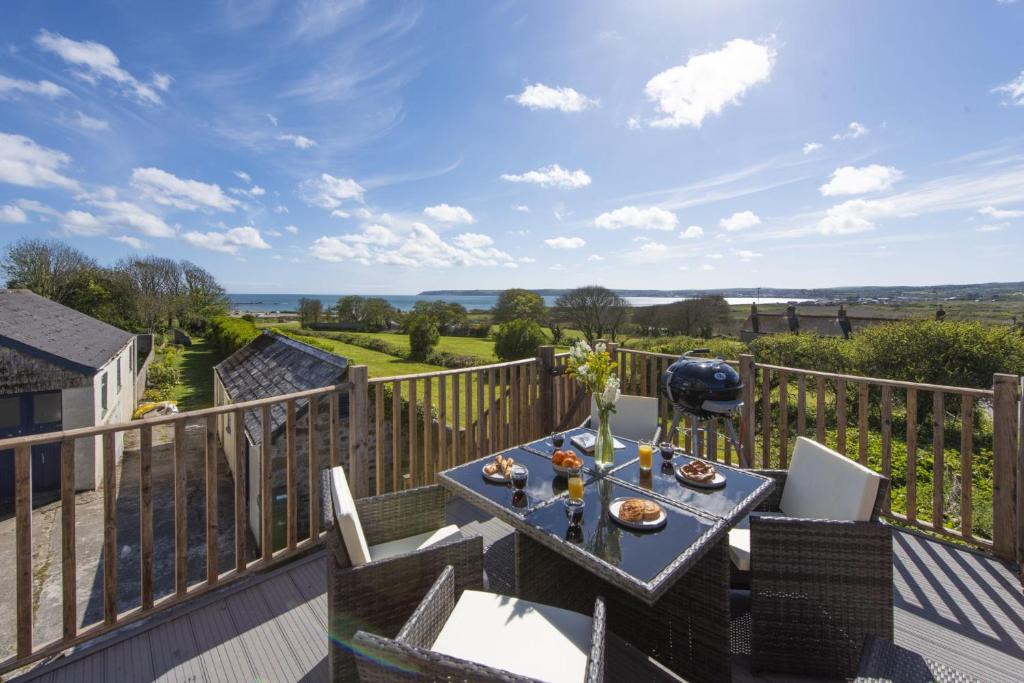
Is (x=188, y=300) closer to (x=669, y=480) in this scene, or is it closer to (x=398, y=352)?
(x=398, y=352)

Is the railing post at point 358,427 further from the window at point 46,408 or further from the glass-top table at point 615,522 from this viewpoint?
the window at point 46,408

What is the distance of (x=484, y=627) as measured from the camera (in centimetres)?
156

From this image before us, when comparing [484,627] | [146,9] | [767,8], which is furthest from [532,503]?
[146,9]

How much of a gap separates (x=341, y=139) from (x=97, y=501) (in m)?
9.59

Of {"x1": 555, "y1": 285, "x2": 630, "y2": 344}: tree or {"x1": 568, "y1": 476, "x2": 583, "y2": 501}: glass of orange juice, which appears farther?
{"x1": 555, "y1": 285, "x2": 630, "y2": 344}: tree

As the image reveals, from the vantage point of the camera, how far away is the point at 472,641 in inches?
58.6

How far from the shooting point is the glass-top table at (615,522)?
1555 mm

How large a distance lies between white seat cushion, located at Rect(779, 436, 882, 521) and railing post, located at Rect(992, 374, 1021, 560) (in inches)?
54.2

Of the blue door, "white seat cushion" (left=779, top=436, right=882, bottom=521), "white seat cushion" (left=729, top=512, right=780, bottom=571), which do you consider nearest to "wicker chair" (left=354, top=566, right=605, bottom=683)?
"white seat cushion" (left=729, top=512, right=780, bottom=571)

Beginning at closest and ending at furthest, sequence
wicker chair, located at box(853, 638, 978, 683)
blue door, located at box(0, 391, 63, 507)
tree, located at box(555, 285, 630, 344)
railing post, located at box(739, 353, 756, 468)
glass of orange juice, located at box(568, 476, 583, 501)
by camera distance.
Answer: wicker chair, located at box(853, 638, 978, 683) → glass of orange juice, located at box(568, 476, 583, 501) → railing post, located at box(739, 353, 756, 468) → blue door, located at box(0, 391, 63, 507) → tree, located at box(555, 285, 630, 344)

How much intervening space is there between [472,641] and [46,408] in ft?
44.4

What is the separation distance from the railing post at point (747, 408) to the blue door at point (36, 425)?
44.6 ft

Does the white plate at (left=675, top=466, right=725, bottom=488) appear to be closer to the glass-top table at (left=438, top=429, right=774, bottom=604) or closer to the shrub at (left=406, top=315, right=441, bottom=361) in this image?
the glass-top table at (left=438, top=429, right=774, bottom=604)

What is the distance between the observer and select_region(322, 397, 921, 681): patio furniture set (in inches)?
59.6
